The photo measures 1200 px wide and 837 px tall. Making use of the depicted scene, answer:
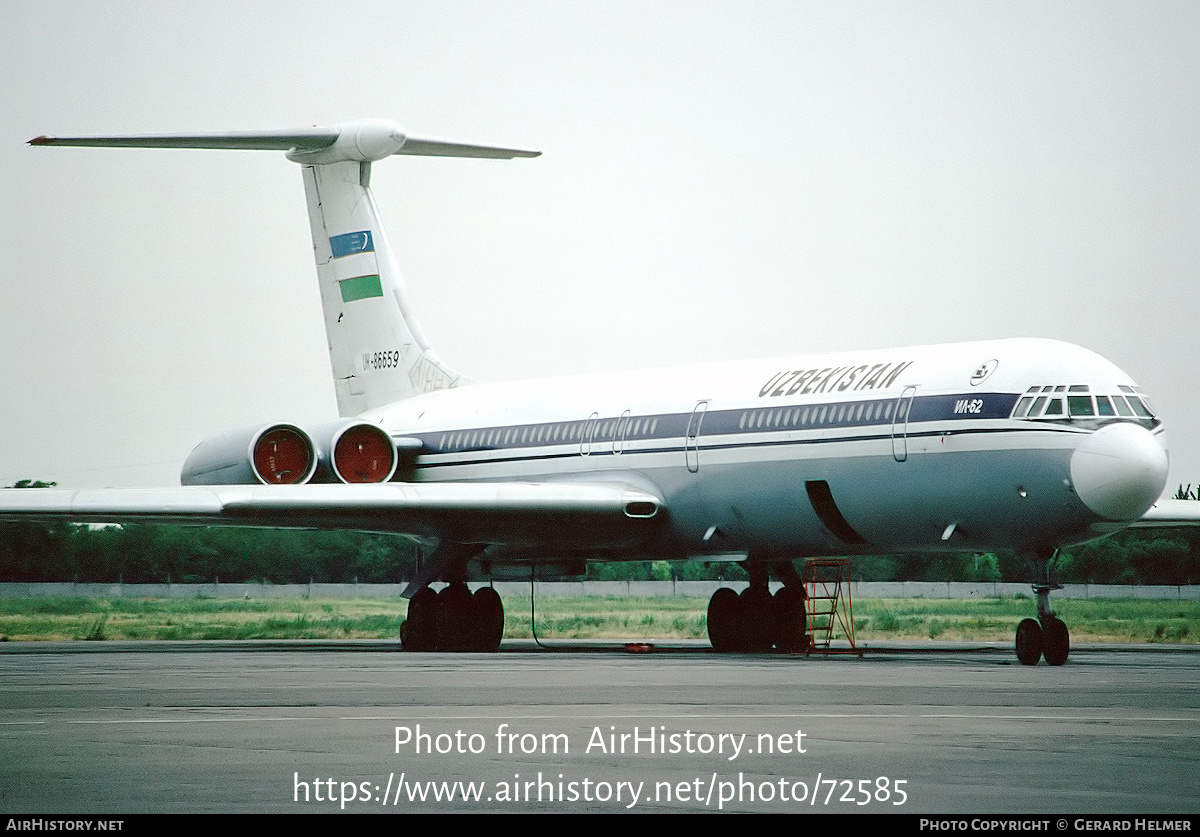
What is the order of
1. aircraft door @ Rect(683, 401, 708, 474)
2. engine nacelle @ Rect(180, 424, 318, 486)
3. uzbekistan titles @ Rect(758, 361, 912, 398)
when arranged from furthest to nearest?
engine nacelle @ Rect(180, 424, 318, 486) → aircraft door @ Rect(683, 401, 708, 474) → uzbekistan titles @ Rect(758, 361, 912, 398)

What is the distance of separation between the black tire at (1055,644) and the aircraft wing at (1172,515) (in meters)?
4.23

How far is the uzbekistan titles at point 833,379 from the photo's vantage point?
2059 centimetres

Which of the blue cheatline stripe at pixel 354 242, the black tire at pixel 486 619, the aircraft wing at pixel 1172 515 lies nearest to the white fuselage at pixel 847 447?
the black tire at pixel 486 619

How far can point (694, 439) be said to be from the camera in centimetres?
2277

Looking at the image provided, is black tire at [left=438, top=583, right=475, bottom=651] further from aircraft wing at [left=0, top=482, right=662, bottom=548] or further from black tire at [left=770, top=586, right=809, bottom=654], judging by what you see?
black tire at [left=770, top=586, right=809, bottom=654]

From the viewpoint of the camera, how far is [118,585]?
37375 millimetres

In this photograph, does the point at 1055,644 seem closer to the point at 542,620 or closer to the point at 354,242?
the point at 354,242

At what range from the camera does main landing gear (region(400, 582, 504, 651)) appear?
24125 mm

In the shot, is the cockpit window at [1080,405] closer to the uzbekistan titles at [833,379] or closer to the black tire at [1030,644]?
the uzbekistan titles at [833,379]

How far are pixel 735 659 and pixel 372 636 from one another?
11.7 metres

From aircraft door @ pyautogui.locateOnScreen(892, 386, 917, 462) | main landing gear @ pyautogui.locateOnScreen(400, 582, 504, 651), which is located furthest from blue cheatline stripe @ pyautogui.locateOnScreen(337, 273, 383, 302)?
aircraft door @ pyautogui.locateOnScreen(892, 386, 917, 462)

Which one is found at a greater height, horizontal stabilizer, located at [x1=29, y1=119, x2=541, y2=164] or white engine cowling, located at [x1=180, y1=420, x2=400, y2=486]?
horizontal stabilizer, located at [x1=29, y1=119, x2=541, y2=164]

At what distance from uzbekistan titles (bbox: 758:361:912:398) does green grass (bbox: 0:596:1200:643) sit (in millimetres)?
7594

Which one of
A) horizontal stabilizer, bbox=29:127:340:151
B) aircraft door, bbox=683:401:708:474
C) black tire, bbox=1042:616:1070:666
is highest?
horizontal stabilizer, bbox=29:127:340:151
